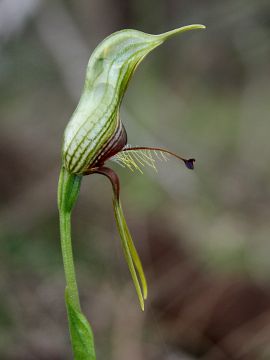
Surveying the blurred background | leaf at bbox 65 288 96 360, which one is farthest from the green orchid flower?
the blurred background

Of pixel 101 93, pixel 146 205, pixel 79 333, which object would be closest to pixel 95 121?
pixel 101 93

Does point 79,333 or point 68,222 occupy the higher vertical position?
point 68,222

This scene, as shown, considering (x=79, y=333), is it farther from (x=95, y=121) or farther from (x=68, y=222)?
(x=95, y=121)

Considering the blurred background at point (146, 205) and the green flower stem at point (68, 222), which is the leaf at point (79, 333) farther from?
the blurred background at point (146, 205)

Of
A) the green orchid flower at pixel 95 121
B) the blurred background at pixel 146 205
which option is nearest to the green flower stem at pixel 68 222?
the green orchid flower at pixel 95 121

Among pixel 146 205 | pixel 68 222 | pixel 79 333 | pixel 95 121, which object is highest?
pixel 95 121

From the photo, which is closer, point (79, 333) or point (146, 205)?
point (79, 333)
